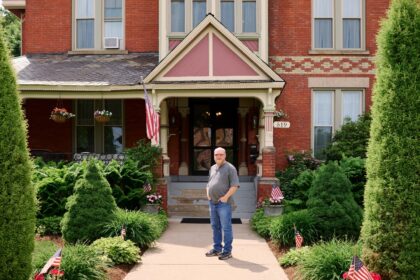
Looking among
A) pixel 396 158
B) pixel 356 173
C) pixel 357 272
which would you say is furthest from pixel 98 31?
pixel 357 272

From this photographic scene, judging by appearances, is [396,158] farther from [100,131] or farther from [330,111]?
[100,131]

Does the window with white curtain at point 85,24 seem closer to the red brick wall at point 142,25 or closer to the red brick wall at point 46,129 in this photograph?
the red brick wall at point 142,25

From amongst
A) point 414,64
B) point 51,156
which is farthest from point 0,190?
point 51,156

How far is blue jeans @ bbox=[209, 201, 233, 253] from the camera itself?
7.91 metres

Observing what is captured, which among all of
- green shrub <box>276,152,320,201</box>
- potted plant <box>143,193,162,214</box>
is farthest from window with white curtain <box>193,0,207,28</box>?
potted plant <box>143,193,162,214</box>

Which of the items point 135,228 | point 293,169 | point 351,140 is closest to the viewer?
point 135,228

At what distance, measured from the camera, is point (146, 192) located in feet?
39.0

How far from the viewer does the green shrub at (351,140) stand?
46.7ft

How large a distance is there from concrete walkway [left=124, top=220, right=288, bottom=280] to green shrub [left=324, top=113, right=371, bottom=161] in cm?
535

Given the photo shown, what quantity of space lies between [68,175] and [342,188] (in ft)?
20.6

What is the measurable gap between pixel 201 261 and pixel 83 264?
224cm

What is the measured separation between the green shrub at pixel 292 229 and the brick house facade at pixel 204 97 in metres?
5.22

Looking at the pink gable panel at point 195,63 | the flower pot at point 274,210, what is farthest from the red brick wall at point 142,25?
the flower pot at point 274,210

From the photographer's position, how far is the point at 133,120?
52.9 feet
